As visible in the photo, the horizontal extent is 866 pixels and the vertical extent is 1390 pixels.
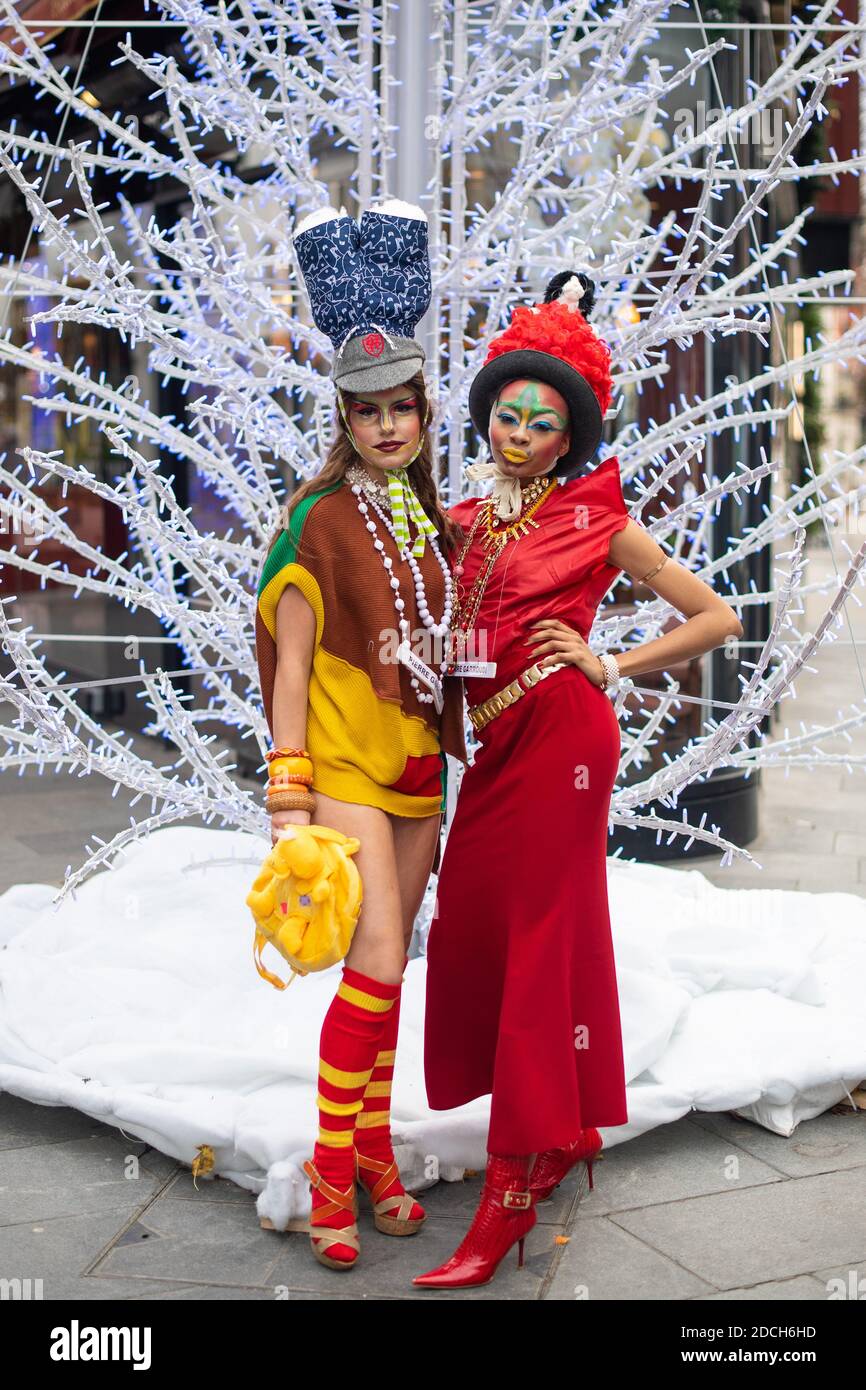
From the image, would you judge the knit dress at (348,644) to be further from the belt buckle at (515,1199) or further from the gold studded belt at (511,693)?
the belt buckle at (515,1199)

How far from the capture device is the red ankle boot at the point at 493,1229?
2.63m

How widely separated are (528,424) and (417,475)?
0.82 feet

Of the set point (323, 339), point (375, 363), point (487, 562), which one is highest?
point (323, 339)

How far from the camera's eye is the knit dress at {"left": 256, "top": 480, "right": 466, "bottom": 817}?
2.67 metres

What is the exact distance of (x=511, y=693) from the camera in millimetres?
2680

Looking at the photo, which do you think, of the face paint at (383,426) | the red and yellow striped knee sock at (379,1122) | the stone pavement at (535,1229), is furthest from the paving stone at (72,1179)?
the face paint at (383,426)

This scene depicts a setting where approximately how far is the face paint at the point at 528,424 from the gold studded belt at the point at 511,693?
0.34 meters

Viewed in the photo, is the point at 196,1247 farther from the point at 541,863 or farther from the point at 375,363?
the point at 375,363

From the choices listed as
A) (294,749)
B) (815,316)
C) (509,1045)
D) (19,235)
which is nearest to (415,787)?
(294,749)

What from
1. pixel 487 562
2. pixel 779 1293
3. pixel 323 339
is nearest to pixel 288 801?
pixel 487 562

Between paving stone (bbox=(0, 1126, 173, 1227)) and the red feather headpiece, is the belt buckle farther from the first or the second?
the red feather headpiece

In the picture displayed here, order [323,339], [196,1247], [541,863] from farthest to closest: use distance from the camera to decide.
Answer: [323,339], [196,1247], [541,863]

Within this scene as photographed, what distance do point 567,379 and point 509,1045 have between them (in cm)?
112

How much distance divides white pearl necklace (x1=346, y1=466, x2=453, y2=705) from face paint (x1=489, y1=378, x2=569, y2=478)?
228mm
